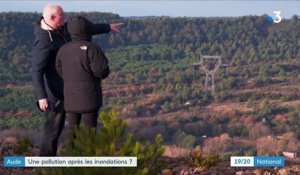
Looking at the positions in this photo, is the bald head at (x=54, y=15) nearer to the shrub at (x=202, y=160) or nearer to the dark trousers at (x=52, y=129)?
the dark trousers at (x=52, y=129)

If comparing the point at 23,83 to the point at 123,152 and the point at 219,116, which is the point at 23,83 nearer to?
the point at 219,116

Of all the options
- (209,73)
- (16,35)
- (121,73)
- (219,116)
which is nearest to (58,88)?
(219,116)

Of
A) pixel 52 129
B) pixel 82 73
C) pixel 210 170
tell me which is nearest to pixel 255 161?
pixel 210 170

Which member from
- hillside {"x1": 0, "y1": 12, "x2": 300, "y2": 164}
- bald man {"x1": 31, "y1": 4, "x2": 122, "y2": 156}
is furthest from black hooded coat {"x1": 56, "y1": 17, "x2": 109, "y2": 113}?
hillside {"x1": 0, "y1": 12, "x2": 300, "y2": 164}

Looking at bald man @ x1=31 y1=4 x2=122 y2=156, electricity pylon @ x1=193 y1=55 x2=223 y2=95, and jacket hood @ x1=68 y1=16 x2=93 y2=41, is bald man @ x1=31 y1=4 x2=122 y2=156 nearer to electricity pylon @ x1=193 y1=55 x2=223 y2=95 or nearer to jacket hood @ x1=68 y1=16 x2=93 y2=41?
jacket hood @ x1=68 y1=16 x2=93 y2=41

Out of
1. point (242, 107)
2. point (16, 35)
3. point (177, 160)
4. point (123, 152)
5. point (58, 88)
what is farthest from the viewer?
point (242, 107)

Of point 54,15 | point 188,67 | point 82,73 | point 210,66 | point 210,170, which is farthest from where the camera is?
point 210,66

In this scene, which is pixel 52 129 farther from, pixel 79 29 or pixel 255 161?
pixel 255 161
